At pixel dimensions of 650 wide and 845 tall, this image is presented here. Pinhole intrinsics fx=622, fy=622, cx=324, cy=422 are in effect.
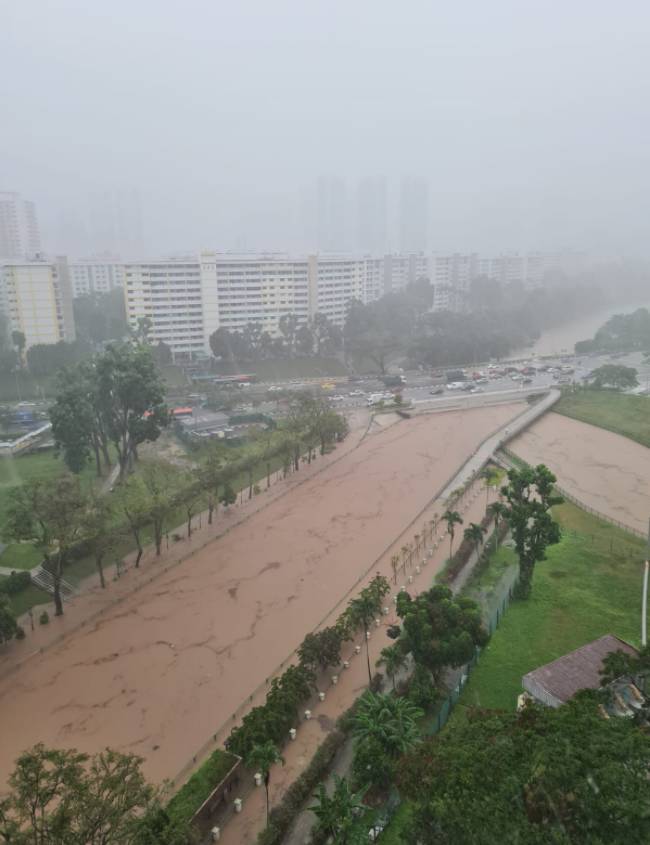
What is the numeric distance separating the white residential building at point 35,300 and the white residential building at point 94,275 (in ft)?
A: 90.0

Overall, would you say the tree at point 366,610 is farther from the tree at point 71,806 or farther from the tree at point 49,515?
the tree at point 71,806

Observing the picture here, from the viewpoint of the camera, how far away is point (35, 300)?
43.1 meters

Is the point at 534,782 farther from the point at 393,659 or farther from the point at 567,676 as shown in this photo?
the point at 393,659

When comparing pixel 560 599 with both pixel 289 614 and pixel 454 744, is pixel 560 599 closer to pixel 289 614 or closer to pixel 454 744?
pixel 289 614

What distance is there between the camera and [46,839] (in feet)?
20.6

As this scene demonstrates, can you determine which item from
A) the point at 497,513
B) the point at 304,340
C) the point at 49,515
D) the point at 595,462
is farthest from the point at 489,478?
the point at 304,340

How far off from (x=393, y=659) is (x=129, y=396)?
16214mm

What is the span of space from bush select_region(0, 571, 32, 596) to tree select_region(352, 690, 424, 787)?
10.7 meters

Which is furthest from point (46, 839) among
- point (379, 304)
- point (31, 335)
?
point (379, 304)

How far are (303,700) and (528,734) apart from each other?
603cm

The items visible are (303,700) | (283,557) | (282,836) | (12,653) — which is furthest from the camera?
(283,557)

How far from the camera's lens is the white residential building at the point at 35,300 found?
42.5 metres

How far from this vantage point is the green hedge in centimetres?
908

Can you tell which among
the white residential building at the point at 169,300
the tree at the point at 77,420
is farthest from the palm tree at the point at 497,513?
the white residential building at the point at 169,300
